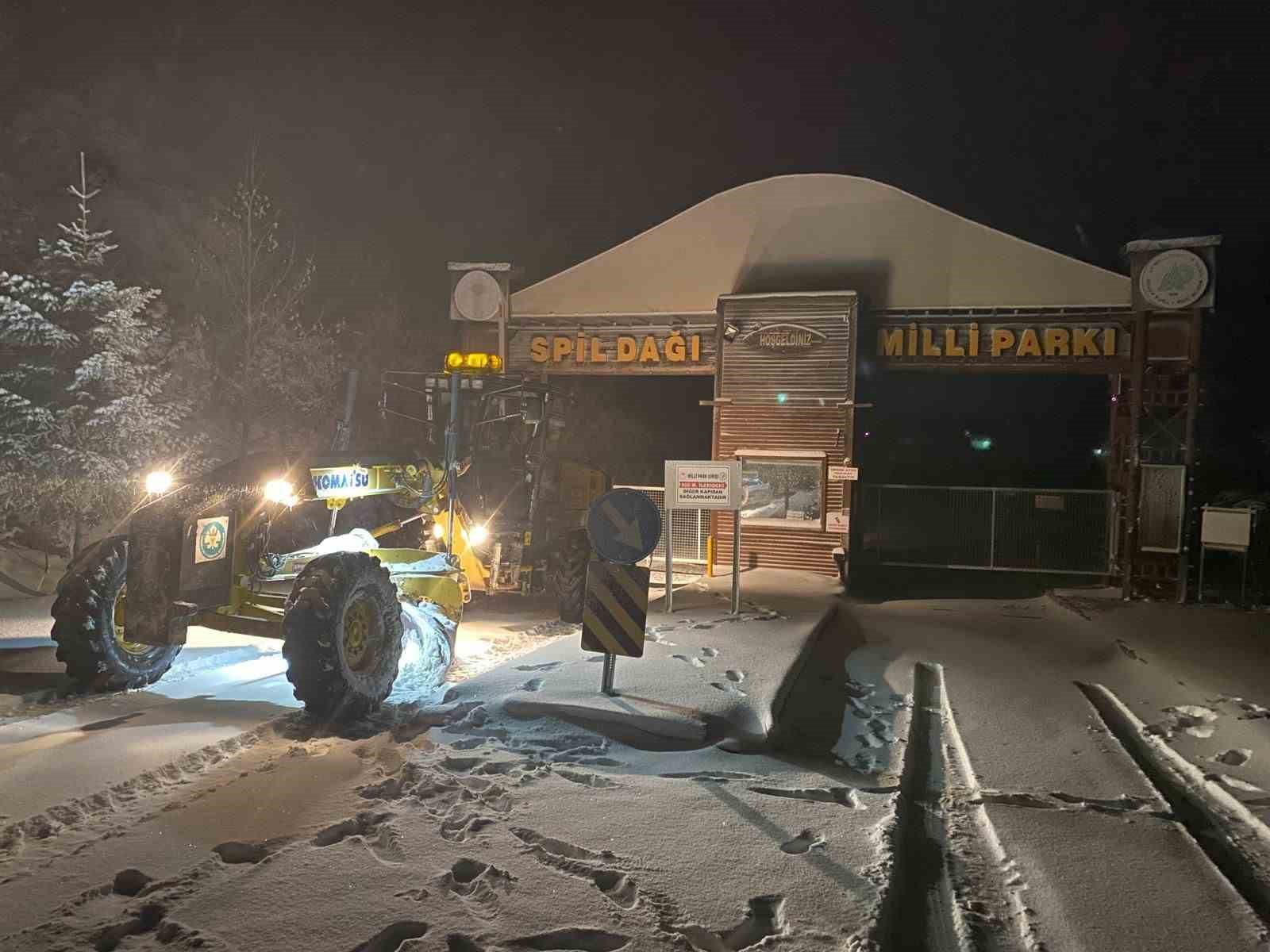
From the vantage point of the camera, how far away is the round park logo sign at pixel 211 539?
777cm

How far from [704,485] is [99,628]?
7.12 metres

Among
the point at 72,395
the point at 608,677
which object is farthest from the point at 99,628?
the point at 72,395

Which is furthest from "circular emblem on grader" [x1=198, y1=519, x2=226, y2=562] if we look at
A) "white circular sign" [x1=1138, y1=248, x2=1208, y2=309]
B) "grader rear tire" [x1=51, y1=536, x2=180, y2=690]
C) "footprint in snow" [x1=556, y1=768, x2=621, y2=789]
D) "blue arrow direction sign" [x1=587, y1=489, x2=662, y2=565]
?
"white circular sign" [x1=1138, y1=248, x2=1208, y2=309]

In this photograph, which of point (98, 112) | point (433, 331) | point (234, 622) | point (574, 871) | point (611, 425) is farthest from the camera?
point (611, 425)

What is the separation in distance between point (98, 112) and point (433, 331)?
38.9 ft

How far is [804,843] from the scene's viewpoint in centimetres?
521

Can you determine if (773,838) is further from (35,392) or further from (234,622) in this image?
(35,392)

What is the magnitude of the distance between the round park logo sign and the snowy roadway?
1256 mm

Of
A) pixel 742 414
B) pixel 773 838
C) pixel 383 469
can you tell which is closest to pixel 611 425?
pixel 742 414

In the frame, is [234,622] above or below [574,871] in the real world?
above

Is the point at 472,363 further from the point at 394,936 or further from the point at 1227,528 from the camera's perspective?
the point at 1227,528

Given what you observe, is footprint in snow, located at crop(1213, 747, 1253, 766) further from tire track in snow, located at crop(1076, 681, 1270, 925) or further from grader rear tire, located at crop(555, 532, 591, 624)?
grader rear tire, located at crop(555, 532, 591, 624)

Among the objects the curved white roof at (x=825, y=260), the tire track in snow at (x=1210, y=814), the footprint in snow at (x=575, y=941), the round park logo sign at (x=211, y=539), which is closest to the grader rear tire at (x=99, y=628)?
the round park logo sign at (x=211, y=539)

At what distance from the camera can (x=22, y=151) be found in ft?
79.8
